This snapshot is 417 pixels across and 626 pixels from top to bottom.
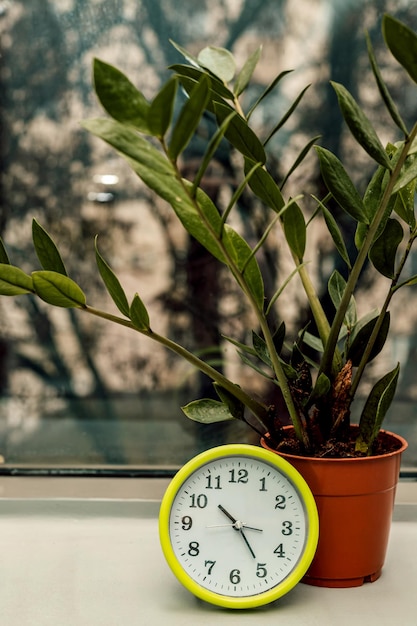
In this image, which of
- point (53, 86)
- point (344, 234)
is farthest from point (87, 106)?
point (344, 234)

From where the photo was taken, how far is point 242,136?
0.64m

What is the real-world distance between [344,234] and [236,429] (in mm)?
305

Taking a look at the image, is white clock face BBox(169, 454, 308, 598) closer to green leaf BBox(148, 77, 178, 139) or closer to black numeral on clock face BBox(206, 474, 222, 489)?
black numeral on clock face BBox(206, 474, 222, 489)

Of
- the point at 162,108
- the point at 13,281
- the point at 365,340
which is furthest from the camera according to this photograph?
the point at 365,340

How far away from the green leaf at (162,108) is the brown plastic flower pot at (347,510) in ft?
1.09

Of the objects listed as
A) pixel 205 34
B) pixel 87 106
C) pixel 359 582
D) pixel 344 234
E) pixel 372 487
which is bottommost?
pixel 359 582

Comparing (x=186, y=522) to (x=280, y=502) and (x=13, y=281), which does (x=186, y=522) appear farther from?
(x=13, y=281)

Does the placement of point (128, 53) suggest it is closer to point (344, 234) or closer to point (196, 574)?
point (344, 234)

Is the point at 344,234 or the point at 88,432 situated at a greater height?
the point at 344,234

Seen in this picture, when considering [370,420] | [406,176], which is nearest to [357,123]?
[406,176]

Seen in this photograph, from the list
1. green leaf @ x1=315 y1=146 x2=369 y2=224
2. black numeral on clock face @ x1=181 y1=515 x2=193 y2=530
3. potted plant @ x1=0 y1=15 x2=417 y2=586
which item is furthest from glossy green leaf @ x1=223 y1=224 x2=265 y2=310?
black numeral on clock face @ x1=181 y1=515 x2=193 y2=530

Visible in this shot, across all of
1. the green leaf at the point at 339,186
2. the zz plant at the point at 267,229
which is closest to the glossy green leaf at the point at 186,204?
the zz plant at the point at 267,229

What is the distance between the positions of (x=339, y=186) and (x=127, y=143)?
0.21 metres

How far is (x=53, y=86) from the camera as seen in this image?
3.08 feet
